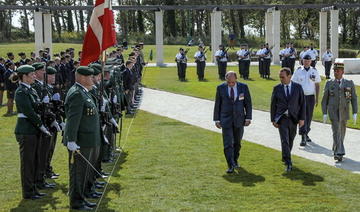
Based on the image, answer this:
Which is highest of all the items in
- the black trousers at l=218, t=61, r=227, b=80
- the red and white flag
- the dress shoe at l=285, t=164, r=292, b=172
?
the red and white flag

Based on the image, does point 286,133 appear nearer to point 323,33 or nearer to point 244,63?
point 244,63

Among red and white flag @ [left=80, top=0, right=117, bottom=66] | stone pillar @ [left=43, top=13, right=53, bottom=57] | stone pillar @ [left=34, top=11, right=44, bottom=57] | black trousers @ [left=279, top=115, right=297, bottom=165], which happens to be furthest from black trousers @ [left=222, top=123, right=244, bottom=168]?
stone pillar @ [left=43, top=13, right=53, bottom=57]

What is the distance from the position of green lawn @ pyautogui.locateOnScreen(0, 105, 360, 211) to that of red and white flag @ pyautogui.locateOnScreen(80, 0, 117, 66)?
2213 mm

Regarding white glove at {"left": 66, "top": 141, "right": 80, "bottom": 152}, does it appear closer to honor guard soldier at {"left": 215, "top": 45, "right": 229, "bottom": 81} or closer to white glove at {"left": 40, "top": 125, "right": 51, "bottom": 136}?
white glove at {"left": 40, "top": 125, "right": 51, "bottom": 136}

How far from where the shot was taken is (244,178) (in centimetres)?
1048

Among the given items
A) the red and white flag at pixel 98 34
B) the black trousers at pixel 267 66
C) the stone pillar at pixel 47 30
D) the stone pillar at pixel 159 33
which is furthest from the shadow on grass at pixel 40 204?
the stone pillar at pixel 159 33

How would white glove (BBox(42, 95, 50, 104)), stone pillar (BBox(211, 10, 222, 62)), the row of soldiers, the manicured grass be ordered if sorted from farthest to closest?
1. stone pillar (BBox(211, 10, 222, 62))
2. the manicured grass
3. white glove (BBox(42, 95, 50, 104))
4. the row of soldiers

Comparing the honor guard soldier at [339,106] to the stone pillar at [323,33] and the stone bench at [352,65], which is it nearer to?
the stone bench at [352,65]

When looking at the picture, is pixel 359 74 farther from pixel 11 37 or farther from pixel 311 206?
pixel 11 37

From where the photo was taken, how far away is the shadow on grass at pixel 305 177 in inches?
398

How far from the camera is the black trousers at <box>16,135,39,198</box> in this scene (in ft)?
29.8

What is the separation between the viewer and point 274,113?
1131cm

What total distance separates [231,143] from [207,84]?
18672 mm

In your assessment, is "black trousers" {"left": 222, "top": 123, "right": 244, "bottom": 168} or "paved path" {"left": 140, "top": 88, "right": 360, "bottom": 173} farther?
"paved path" {"left": 140, "top": 88, "right": 360, "bottom": 173}
